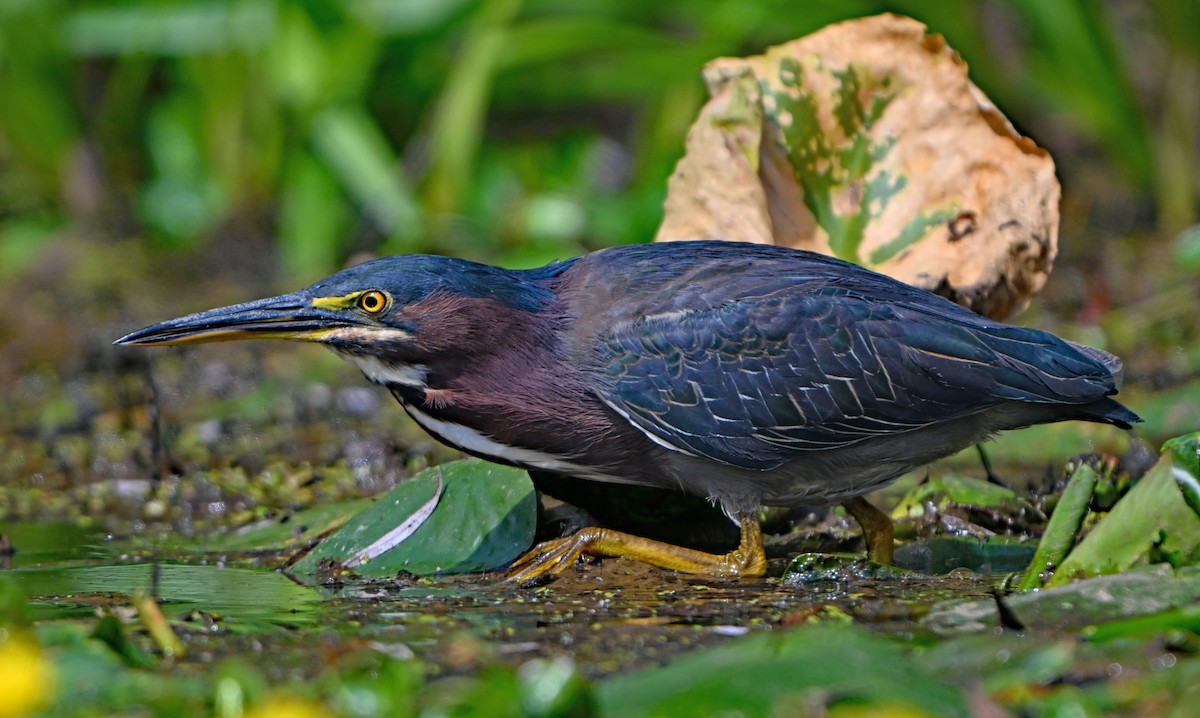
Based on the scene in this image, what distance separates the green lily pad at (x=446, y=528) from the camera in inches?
182

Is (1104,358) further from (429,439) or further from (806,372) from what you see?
(429,439)

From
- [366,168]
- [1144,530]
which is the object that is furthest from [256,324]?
[366,168]

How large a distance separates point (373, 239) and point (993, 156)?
5.08 metres

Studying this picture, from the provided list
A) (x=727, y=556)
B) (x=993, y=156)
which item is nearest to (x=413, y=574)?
(x=727, y=556)

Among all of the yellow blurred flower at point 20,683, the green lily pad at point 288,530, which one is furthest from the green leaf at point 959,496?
the yellow blurred flower at point 20,683

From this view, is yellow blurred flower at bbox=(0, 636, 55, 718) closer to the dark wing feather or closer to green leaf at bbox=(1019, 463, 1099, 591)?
the dark wing feather

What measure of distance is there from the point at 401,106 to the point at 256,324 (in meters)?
5.81

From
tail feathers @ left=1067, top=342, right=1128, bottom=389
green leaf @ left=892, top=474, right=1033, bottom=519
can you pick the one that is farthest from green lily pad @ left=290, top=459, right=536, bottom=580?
tail feathers @ left=1067, top=342, right=1128, bottom=389

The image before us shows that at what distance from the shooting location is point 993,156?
5.37m

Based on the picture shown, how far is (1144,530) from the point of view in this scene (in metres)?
3.88

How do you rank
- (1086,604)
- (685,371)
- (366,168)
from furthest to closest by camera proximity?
(366,168) → (685,371) → (1086,604)

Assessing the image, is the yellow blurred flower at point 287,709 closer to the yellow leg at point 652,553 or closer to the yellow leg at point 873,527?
the yellow leg at point 652,553

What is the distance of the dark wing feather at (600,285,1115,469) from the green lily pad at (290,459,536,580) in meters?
0.52

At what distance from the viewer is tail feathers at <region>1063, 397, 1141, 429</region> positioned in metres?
4.55
